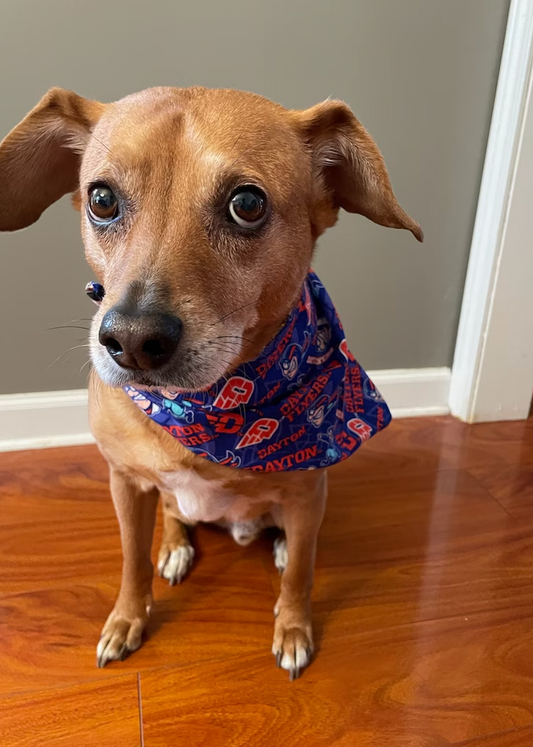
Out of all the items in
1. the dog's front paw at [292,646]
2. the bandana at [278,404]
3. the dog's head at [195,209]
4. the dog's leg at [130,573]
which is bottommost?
the dog's front paw at [292,646]

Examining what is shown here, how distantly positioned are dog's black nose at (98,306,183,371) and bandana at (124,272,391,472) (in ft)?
0.74

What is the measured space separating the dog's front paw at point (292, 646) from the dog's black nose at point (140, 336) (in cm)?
72

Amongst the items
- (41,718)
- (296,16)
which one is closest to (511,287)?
(296,16)

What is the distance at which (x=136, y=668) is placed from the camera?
1.20m

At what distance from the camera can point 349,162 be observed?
1.04 metres

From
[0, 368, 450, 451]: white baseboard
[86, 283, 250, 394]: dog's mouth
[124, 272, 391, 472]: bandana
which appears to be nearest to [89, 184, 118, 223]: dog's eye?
[86, 283, 250, 394]: dog's mouth

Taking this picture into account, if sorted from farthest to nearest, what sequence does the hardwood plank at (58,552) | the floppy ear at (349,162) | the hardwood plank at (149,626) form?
the hardwood plank at (58,552) < the hardwood plank at (149,626) < the floppy ear at (349,162)

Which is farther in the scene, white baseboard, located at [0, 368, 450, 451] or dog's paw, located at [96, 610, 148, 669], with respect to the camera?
white baseboard, located at [0, 368, 450, 451]

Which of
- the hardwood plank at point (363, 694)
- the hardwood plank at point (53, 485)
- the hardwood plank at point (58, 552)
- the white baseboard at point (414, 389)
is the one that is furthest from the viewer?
the white baseboard at point (414, 389)

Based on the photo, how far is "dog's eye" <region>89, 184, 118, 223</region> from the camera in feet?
2.96

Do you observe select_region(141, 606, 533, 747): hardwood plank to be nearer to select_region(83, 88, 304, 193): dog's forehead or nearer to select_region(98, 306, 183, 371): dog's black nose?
select_region(98, 306, 183, 371): dog's black nose

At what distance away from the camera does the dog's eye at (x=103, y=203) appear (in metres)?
0.90

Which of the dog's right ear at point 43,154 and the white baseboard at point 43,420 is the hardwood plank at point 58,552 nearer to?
the white baseboard at point 43,420

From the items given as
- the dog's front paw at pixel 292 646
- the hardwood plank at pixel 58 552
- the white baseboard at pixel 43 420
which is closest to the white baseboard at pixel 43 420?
the white baseboard at pixel 43 420
